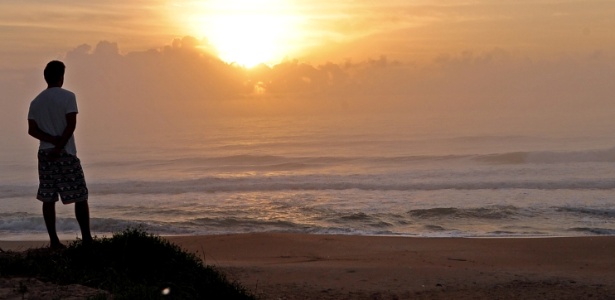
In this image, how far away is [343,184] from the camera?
73.6 ft

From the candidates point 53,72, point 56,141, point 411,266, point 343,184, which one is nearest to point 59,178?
point 56,141

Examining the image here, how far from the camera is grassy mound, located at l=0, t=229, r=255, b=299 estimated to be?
220 inches

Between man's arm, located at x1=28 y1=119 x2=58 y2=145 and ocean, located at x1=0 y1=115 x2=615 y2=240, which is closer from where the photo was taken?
man's arm, located at x1=28 y1=119 x2=58 y2=145

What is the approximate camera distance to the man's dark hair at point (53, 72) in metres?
6.35

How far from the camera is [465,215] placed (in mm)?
15688

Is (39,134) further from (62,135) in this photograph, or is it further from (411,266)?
(411,266)

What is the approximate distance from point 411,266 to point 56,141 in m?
4.70

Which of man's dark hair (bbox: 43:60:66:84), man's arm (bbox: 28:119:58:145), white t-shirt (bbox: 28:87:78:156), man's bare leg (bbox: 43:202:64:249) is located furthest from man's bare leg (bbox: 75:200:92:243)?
man's dark hair (bbox: 43:60:66:84)

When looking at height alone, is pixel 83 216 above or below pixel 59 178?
below

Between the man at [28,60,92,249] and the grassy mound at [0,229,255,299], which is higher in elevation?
the man at [28,60,92,249]

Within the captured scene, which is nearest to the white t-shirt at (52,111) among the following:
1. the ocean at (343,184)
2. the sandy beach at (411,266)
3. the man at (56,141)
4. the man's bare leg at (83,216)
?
the man at (56,141)

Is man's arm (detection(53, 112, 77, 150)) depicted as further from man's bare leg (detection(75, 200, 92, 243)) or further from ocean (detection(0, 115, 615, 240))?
ocean (detection(0, 115, 615, 240))

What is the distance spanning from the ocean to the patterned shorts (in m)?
3.39

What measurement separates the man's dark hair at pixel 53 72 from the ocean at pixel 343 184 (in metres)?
3.68
